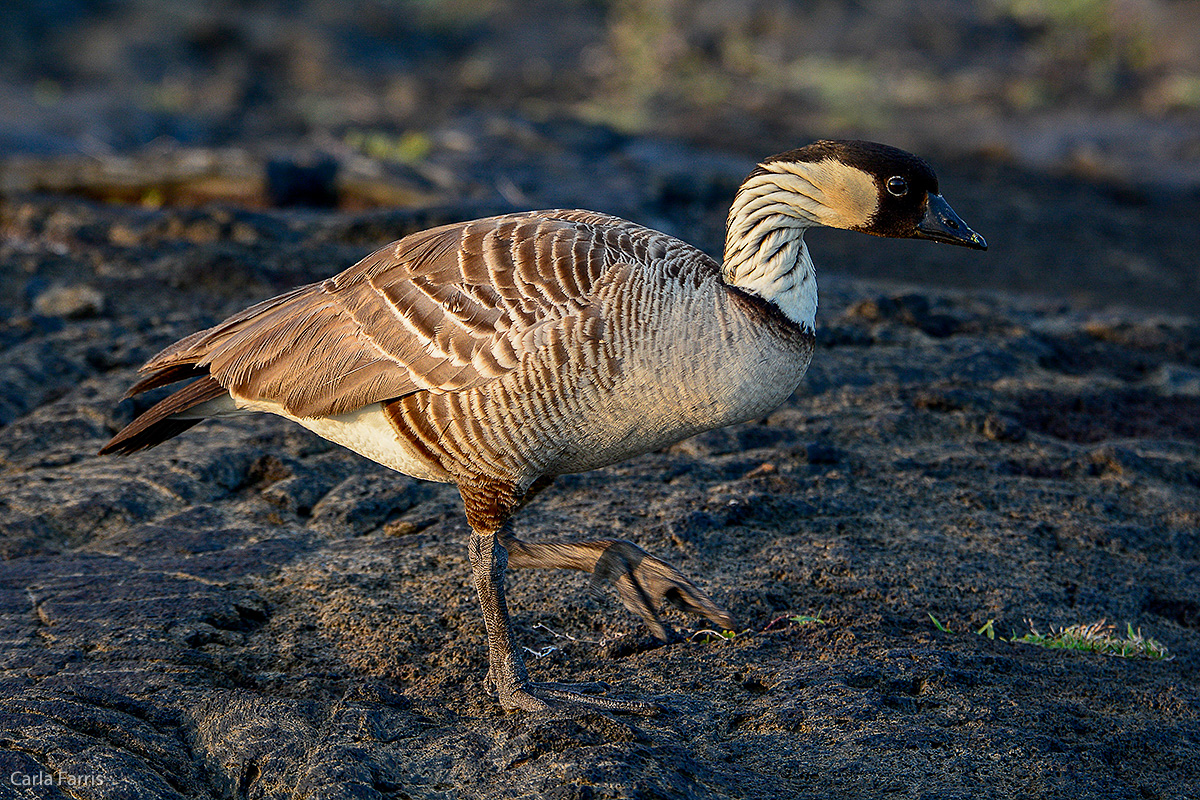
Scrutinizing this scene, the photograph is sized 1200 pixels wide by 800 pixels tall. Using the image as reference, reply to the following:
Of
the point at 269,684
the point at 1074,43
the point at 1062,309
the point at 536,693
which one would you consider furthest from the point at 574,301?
the point at 1074,43

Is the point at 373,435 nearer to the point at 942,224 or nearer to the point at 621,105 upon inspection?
the point at 942,224

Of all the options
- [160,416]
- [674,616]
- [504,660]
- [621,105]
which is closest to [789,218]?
[674,616]

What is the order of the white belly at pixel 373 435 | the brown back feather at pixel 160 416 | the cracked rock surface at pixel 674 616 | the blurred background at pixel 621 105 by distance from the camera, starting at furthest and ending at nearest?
the blurred background at pixel 621 105
the brown back feather at pixel 160 416
the white belly at pixel 373 435
the cracked rock surface at pixel 674 616

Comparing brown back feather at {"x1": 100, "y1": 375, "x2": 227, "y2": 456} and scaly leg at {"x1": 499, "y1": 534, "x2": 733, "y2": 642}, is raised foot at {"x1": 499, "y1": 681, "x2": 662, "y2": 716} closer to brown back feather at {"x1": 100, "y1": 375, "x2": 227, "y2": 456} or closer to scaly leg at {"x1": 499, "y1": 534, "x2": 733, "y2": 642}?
scaly leg at {"x1": 499, "y1": 534, "x2": 733, "y2": 642}

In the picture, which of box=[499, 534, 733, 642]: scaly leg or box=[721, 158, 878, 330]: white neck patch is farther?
box=[499, 534, 733, 642]: scaly leg

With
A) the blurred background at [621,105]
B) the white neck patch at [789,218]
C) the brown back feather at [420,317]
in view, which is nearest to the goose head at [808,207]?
the white neck patch at [789,218]

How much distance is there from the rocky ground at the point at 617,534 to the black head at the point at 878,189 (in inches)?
67.2

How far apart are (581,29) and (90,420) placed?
1635 centimetres

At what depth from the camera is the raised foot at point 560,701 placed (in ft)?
13.7

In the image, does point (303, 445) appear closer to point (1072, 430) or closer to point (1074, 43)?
point (1072, 430)

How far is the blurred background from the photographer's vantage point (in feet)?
34.5

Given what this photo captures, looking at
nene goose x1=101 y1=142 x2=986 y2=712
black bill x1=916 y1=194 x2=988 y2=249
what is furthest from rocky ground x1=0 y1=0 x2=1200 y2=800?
black bill x1=916 y1=194 x2=988 y2=249

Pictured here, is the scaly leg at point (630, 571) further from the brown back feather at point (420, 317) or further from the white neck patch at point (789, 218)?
the white neck patch at point (789, 218)

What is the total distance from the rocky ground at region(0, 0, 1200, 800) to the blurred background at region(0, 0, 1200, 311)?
107 mm
